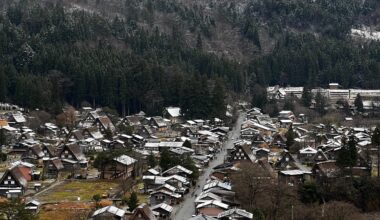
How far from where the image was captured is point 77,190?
37.0 m

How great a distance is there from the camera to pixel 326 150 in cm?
→ 4709

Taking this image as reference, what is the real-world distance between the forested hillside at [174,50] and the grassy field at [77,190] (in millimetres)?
23806

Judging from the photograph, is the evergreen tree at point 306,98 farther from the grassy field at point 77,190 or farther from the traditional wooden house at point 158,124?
the grassy field at point 77,190

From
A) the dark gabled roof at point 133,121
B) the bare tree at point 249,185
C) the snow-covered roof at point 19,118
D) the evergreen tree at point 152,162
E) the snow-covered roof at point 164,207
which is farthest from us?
the dark gabled roof at point 133,121

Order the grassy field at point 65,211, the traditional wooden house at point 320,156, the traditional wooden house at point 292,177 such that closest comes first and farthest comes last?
1. the grassy field at point 65,211
2. the traditional wooden house at point 292,177
3. the traditional wooden house at point 320,156

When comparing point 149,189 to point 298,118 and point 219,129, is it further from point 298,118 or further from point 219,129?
point 298,118

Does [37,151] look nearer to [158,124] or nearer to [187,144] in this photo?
[187,144]

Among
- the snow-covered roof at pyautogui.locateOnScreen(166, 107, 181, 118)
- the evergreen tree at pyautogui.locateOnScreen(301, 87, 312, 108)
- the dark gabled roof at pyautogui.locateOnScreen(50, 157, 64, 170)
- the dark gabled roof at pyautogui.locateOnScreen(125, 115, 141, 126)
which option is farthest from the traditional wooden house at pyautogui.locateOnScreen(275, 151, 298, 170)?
the evergreen tree at pyautogui.locateOnScreen(301, 87, 312, 108)

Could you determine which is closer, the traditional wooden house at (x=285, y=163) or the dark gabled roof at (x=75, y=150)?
the traditional wooden house at (x=285, y=163)

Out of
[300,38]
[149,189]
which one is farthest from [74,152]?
[300,38]

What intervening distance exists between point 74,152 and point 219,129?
60.8 ft

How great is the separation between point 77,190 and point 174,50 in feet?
173

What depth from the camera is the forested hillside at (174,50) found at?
68062 mm

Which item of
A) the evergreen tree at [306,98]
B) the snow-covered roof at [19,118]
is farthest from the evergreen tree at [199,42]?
the snow-covered roof at [19,118]
